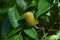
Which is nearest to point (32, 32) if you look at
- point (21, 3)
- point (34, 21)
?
point (34, 21)

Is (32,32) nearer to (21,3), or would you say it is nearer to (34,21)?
(34,21)

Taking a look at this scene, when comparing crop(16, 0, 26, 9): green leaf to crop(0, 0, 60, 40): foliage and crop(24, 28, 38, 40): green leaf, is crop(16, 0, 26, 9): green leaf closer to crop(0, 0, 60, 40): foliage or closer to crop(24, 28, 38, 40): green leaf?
crop(0, 0, 60, 40): foliage

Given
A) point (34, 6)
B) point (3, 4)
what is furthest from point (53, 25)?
point (3, 4)

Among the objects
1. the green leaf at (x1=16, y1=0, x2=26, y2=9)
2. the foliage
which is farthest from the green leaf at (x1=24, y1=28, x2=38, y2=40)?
the green leaf at (x1=16, y1=0, x2=26, y2=9)

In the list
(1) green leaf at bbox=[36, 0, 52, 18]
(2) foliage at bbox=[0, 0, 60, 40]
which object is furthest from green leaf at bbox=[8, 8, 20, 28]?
(1) green leaf at bbox=[36, 0, 52, 18]

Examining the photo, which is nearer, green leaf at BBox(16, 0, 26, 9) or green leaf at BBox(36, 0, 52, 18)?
green leaf at BBox(36, 0, 52, 18)

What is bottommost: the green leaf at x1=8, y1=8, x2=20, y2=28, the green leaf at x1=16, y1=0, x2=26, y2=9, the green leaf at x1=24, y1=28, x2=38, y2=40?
the green leaf at x1=24, y1=28, x2=38, y2=40

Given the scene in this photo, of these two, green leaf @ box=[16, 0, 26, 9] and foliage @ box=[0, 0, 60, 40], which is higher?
green leaf @ box=[16, 0, 26, 9]

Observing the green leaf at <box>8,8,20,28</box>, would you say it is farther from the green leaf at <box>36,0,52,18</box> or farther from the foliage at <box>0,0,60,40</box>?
the green leaf at <box>36,0,52,18</box>

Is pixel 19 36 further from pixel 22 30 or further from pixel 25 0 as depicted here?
pixel 25 0
